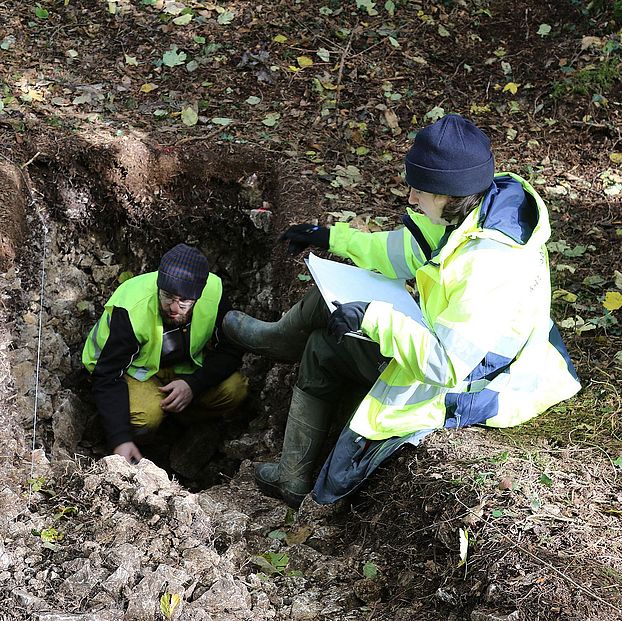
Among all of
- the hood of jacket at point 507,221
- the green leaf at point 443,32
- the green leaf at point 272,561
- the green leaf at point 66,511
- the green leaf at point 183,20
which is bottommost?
the green leaf at point 272,561

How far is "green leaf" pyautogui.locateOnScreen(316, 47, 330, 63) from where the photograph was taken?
664 cm

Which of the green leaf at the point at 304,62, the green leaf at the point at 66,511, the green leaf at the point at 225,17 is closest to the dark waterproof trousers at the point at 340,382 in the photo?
the green leaf at the point at 66,511

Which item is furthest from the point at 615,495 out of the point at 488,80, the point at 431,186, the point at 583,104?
the point at 488,80

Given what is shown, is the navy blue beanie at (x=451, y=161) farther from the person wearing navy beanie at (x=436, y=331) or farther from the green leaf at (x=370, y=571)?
the green leaf at (x=370, y=571)

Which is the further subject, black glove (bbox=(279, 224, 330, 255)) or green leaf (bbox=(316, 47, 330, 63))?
green leaf (bbox=(316, 47, 330, 63))

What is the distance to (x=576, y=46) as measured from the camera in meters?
6.58

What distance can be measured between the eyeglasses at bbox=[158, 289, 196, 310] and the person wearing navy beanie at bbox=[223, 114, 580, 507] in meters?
0.62

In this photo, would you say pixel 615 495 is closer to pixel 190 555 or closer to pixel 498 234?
pixel 498 234

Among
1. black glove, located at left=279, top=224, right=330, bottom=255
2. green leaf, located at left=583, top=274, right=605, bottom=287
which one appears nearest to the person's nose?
black glove, located at left=279, top=224, right=330, bottom=255

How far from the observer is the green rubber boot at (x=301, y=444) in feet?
13.0

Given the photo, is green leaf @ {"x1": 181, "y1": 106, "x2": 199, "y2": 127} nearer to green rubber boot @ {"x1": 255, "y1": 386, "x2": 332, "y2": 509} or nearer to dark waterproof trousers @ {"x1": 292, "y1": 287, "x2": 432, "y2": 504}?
dark waterproof trousers @ {"x1": 292, "y1": 287, "x2": 432, "y2": 504}

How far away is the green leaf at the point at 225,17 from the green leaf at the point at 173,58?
506mm

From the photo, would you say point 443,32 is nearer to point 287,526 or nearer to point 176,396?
point 176,396

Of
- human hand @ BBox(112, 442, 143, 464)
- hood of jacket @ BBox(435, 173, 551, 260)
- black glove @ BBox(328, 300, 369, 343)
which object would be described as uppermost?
hood of jacket @ BBox(435, 173, 551, 260)
